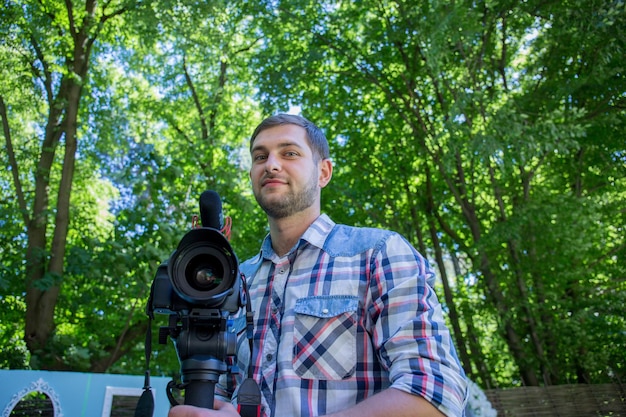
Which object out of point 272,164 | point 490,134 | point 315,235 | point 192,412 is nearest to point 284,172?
point 272,164

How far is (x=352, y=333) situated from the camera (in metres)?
1.58

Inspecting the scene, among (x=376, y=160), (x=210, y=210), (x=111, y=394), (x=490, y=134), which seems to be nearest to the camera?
(x=210, y=210)

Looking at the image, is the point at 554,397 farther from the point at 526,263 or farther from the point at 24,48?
Answer: the point at 24,48

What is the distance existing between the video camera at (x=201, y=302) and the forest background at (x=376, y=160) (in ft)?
17.4

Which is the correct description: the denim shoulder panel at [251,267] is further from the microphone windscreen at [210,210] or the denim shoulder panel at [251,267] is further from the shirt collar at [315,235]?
the microphone windscreen at [210,210]

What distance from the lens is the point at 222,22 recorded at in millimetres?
9031

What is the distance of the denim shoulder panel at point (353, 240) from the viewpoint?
168 cm

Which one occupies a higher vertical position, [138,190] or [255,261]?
[138,190]

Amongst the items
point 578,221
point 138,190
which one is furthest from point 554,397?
point 138,190

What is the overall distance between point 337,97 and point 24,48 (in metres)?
5.09

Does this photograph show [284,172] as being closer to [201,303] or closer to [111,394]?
[201,303]

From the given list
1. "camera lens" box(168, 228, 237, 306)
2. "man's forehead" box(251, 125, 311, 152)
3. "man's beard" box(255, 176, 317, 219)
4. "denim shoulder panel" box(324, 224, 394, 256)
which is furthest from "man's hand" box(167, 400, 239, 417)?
"man's forehead" box(251, 125, 311, 152)

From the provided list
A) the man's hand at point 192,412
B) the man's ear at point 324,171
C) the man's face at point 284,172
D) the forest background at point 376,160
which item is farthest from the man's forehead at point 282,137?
the forest background at point 376,160

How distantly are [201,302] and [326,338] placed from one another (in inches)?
16.6
